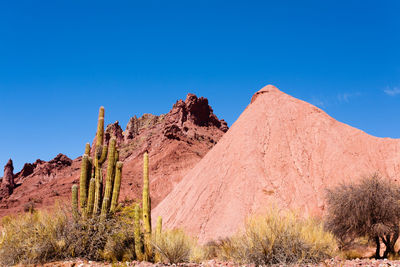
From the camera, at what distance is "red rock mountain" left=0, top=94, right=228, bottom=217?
55469mm

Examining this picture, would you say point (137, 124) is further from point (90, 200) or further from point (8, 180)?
point (90, 200)

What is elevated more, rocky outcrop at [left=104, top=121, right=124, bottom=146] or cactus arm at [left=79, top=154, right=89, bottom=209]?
rocky outcrop at [left=104, top=121, right=124, bottom=146]

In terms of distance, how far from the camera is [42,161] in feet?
255

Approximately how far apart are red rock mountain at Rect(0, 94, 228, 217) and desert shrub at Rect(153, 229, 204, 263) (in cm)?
3540

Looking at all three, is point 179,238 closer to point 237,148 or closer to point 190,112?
point 237,148

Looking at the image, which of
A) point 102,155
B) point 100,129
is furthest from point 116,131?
point 102,155

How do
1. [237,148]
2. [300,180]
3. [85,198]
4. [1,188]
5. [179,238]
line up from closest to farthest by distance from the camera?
[179,238] < [85,198] < [300,180] < [237,148] < [1,188]

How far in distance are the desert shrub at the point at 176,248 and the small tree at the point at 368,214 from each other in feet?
27.6

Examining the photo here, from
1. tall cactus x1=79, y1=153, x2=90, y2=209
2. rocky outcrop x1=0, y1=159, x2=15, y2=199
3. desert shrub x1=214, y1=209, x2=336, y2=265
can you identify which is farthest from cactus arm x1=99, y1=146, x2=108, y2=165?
rocky outcrop x1=0, y1=159, x2=15, y2=199

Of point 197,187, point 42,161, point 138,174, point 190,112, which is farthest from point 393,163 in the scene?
point 42,161

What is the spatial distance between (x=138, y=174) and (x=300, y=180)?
3723 centimetres

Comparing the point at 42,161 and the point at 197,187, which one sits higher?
the point at 42,161

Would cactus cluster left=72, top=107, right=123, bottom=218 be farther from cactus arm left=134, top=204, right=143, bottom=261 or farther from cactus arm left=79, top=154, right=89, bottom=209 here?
cactus arm left=134, top=204, right=143, bottom=261

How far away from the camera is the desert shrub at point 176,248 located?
1277cm
